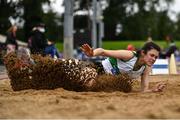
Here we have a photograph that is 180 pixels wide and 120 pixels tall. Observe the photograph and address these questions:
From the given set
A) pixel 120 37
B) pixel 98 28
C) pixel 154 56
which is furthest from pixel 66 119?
pixel 120 37

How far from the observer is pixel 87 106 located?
7.66 meters

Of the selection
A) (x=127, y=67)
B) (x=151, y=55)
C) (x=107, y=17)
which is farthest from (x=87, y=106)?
(x=107, y=17)

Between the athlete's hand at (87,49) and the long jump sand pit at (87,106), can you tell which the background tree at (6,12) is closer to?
the athlete's hand at (87,49)

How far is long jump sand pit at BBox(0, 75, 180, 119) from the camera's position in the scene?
22.9ft

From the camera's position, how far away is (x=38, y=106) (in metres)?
7.87

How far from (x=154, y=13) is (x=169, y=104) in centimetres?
7115

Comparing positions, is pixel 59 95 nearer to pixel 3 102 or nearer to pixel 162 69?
pixel 3 102

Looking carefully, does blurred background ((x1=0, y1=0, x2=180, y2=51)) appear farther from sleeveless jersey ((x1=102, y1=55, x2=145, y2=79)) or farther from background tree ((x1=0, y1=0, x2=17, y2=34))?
sleeveless jersey ((x1=102, y1=55, x2=145, y2=79))

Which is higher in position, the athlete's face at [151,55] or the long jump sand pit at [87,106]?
the athlete's face at [151,55]

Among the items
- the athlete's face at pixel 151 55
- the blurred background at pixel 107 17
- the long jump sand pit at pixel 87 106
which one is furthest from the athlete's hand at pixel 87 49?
the blurred background at pixel 107 17

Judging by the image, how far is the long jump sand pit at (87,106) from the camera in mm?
6984

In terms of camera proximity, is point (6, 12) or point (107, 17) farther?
point (107, 17)

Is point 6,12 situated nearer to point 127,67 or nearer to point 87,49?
point 127,67

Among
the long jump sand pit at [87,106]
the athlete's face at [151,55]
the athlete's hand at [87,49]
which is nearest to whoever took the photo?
the long jump sand pit at [87,106]
